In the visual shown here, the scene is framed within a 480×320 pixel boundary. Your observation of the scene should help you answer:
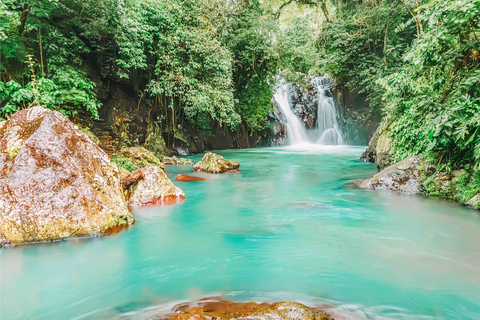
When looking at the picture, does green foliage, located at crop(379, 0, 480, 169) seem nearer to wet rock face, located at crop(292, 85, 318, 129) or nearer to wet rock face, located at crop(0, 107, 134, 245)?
wet rock face, located at crop(0, 107, 134, 245)

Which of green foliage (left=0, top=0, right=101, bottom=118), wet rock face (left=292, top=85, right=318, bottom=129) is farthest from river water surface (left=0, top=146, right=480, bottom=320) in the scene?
wet rock face (left=292, top=85, right=318, bottom=129)

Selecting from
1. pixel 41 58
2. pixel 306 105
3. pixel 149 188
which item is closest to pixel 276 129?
pixel 306 105

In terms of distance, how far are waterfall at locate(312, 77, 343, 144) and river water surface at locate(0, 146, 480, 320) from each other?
16.0 meters

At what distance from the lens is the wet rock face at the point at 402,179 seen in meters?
6.16

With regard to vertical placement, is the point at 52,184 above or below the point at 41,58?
below

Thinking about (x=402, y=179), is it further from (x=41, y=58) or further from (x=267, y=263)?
(x=41, y=58)

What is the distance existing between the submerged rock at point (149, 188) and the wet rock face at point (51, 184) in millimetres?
932

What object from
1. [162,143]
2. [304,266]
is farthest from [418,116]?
[162,143]

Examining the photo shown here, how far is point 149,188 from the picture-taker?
18.5ft

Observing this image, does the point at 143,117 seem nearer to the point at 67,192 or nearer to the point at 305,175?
the point at 305,175

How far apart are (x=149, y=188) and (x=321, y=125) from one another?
1758 centimetres

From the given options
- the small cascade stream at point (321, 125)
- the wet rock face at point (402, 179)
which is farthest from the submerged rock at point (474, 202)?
the small cascade stream at point (321, 125)

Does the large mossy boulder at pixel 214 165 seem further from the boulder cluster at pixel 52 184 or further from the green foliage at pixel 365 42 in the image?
the green foliage at pixel 365 42

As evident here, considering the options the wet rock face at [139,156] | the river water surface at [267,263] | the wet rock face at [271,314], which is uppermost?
the wet rock face at [139,156]
